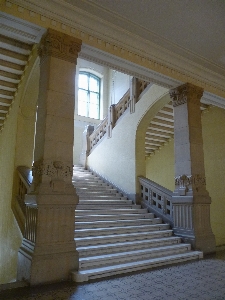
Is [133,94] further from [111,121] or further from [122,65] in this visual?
[122,65]

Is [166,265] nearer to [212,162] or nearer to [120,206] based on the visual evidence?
[120,206]

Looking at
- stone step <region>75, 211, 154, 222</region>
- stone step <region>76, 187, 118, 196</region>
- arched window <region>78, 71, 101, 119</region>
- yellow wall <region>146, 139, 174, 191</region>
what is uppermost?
arched window <region>78, 71, 101, 119</region>

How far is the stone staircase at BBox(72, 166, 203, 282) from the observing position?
5.23 m

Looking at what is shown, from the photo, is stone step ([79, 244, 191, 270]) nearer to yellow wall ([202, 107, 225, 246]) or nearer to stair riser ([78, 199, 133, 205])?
stair riser ([78, 199, 133, 205])

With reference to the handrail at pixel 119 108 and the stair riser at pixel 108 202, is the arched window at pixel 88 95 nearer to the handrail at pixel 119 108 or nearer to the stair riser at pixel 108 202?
the handrail at pixel 119 108

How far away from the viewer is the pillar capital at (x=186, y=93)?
25.5 ft

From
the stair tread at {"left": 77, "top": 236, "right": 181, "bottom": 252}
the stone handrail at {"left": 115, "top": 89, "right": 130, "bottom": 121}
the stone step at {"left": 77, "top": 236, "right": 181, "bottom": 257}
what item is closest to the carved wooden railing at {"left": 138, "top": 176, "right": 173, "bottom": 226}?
the stair tread at {"left": 77, "top": 236, "right": 181, "bottom": 252}

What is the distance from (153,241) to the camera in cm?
671

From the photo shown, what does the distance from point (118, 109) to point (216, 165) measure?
450 centimetres

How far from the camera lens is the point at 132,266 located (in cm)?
527

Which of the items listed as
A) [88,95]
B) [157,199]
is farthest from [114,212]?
[88,95]

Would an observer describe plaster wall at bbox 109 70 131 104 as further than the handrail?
Yes

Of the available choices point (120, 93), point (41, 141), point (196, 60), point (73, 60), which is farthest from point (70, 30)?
point (120, 93)

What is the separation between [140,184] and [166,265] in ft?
13.4
